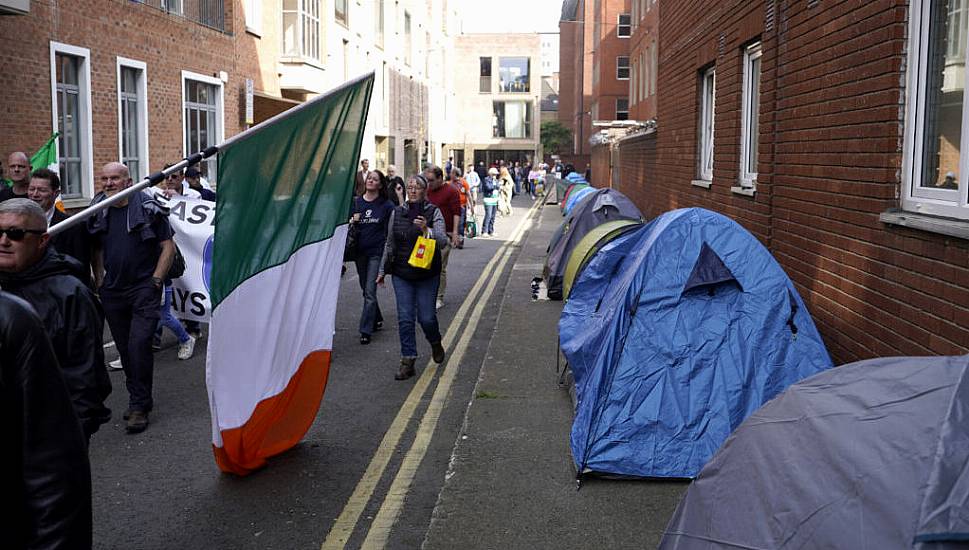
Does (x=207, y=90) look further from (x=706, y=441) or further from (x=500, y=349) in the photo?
(x=706, y=441)

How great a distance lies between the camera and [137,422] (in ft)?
23.6

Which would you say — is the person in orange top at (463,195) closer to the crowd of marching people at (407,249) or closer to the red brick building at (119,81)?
the red brick building at (119,81)

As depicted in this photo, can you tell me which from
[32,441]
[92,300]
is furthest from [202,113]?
[32,441]

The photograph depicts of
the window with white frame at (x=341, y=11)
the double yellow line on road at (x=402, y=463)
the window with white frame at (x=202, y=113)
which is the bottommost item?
the double yellow line on road at (x=402, y=463)

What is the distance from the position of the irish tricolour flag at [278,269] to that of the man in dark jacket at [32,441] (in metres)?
2.74

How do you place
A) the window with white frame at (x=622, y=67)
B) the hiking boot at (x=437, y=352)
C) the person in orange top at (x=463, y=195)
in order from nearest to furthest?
the hiking boot at (x=437, y=352), the person in orange top at (x=463, y=195), the window with white frame at (x=622, y=67)

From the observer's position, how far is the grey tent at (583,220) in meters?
13.8

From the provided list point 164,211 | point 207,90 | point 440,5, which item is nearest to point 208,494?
point 164,211

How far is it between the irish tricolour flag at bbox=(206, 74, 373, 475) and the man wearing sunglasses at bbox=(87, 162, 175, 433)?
1.46 m

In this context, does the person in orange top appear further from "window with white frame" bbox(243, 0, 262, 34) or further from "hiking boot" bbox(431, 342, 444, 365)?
"hiking boot" bbox(431, 342, 444, 365)

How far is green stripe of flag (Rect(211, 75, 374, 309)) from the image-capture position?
5.59 m

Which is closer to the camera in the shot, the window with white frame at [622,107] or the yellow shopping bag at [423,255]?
the yellow shopping bag at [423,255]

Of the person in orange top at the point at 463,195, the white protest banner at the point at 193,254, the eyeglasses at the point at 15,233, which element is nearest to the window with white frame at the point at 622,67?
the person in orange top at the point at 463,195

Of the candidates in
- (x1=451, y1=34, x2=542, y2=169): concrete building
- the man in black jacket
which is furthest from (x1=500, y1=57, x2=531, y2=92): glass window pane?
the man in black jacket
